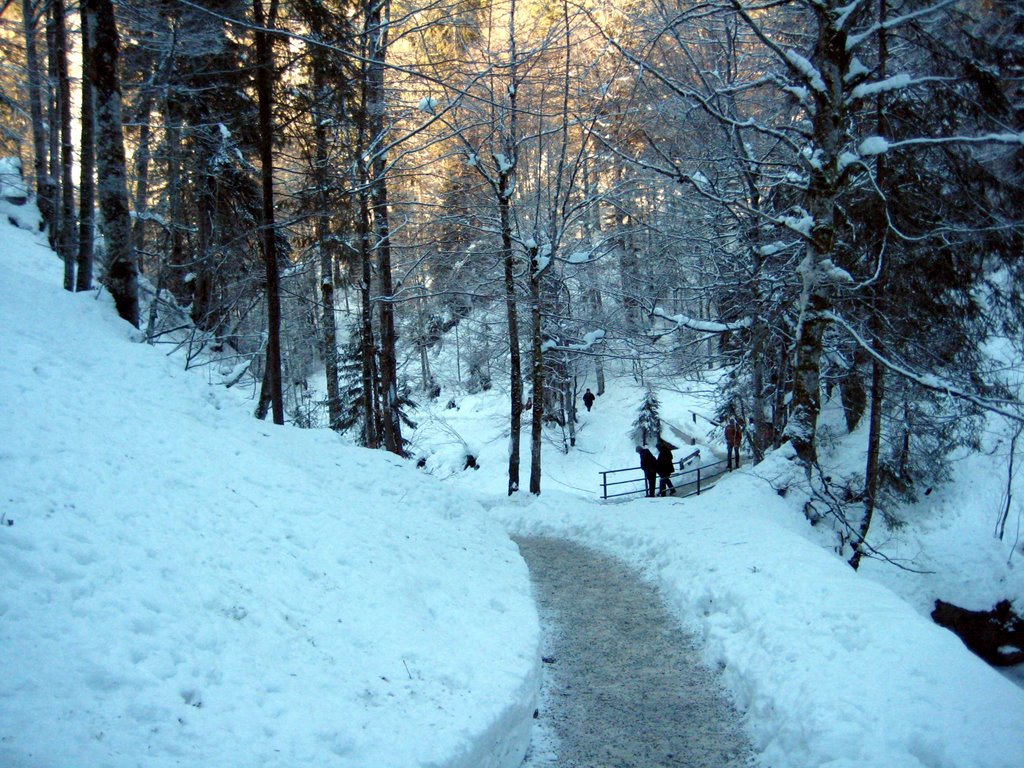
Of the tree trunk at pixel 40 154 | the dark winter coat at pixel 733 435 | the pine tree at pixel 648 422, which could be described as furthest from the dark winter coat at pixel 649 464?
the tree trunk at pixel 40 154

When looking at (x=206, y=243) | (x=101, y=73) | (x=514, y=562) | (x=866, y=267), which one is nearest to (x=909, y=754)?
(x=514, y=562)

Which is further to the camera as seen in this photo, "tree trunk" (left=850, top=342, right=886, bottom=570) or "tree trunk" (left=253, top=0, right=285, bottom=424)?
"tree trunk" (left=253, top=0, right=285, bottom=424)

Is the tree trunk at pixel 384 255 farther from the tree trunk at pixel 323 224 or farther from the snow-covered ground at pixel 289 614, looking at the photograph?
the snow-covered ground at pixel 289 614

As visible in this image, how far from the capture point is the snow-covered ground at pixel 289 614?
3.29 m

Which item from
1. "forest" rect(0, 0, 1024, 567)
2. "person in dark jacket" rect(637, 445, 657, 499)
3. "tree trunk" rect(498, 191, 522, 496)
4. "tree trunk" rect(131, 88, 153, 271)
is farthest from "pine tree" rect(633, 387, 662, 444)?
"tree trunk" rect(131, 88, 153, 271)

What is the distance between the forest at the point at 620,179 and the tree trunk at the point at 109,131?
3cm

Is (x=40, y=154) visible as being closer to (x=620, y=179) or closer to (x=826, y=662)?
(x=620, y=179)

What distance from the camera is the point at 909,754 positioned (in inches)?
154

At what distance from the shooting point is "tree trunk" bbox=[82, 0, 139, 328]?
27.7 feet

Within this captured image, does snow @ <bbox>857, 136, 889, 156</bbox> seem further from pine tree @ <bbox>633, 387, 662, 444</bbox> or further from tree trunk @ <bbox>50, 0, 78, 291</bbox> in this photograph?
→ pine tree @ <bbox>633, 387, 662, 444</bbox>

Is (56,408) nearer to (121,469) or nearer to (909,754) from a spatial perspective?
(121,469)

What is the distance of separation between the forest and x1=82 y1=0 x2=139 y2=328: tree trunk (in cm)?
3

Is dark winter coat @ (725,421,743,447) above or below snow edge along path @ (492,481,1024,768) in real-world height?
below

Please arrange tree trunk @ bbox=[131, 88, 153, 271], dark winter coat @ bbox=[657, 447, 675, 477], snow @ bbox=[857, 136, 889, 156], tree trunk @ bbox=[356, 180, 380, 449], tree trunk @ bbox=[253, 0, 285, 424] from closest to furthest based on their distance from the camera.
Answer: snow @ bbox=[857, 136, 889, 156] < tree trunk @ bbox=[253, 0, 285, 424] < tree trunk @ bbox=[131, 88, 153, 271] < tree trunk @ bbox=[356, 180, 380, 449] < dark winter coat @ bbox=[657, 447, 675, 477]
